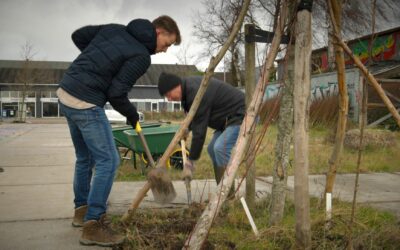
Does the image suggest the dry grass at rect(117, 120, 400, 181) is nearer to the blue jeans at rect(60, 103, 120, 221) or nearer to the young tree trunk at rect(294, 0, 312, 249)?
the blue jeans at rect(60, 103, 120, 221)

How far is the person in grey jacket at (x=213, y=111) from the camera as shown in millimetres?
3889

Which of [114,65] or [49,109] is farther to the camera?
[49,109]

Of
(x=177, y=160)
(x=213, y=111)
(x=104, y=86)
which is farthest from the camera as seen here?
(x=177, y=160)

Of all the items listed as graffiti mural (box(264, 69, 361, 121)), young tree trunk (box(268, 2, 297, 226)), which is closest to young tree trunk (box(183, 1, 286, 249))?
young tree trunk (box(268, 2, 297, 226))

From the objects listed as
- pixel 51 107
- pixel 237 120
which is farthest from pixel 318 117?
pixel 51 107

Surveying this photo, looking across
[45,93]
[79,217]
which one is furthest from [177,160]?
[45,93]

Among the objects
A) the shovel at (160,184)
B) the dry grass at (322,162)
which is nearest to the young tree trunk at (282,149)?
the shovel at (160,184)

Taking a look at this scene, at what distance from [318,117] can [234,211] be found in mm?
11600

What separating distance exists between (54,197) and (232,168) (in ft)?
9.91

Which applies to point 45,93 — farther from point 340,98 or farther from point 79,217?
point 340,98

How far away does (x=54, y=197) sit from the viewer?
4.82 m

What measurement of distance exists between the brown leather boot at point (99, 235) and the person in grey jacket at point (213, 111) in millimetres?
1203

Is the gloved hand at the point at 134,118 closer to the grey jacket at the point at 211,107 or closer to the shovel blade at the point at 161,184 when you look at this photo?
the shovel blade at the point at 161,184

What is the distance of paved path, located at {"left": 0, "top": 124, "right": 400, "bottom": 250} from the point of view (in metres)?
3.35
